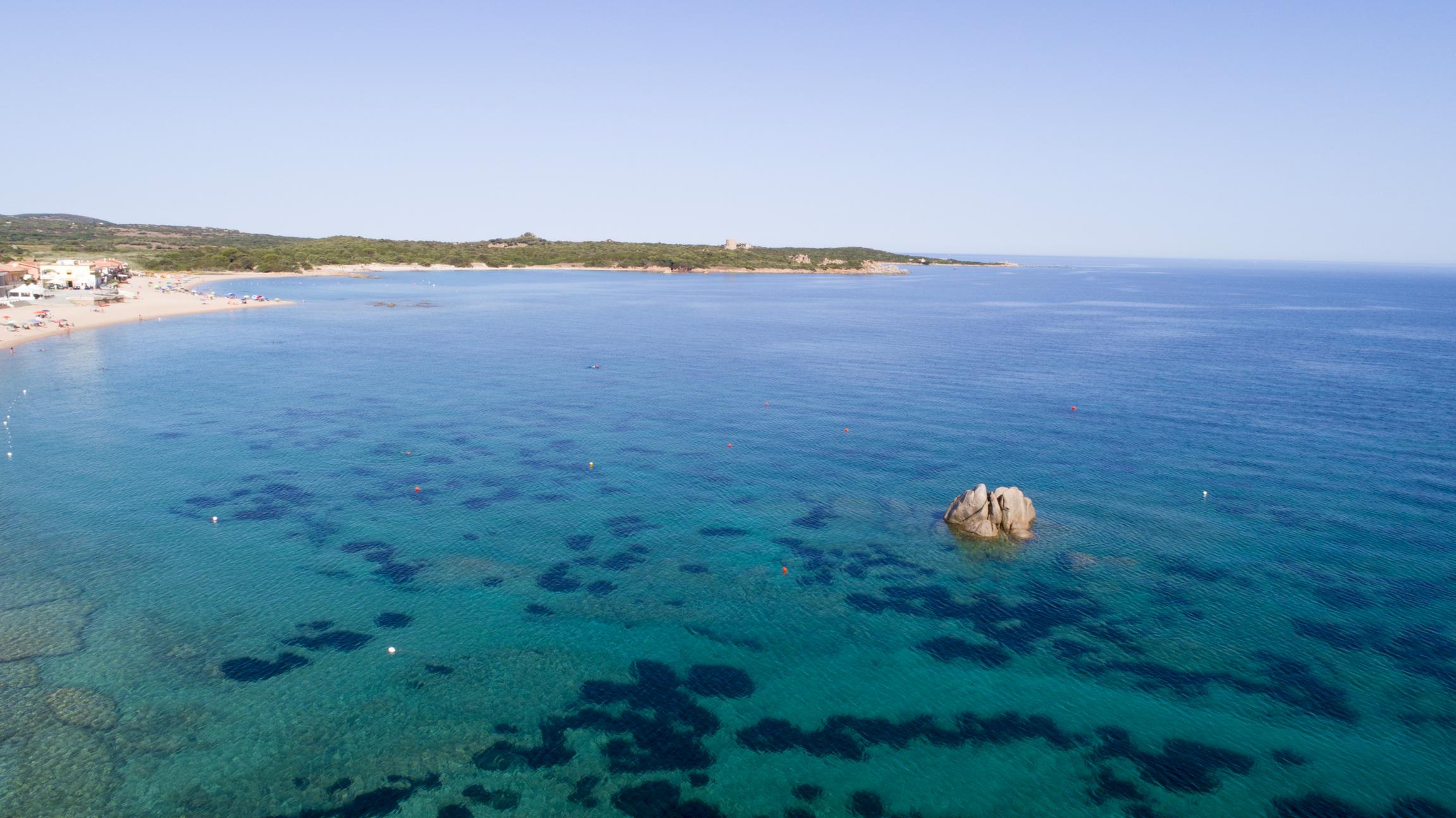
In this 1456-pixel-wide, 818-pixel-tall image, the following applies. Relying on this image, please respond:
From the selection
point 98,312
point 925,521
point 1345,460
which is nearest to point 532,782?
point 925,521

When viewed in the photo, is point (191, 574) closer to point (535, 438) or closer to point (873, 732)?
point (535, 438)

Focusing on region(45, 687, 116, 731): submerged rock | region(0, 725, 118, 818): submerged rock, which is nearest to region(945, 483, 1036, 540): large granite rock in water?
region(0, 725, 118, 818): submerged rock

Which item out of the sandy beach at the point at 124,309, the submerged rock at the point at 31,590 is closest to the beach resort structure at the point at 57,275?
the sandy beach at the point at 124,309

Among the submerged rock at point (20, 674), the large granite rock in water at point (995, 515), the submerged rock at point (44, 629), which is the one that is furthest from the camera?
the large granite rock in water at point (995, 515)

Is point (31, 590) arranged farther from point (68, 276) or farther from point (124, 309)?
point (68, 276)

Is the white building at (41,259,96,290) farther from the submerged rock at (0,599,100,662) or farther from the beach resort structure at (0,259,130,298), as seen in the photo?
the submerged rock at (0,599,100,662)

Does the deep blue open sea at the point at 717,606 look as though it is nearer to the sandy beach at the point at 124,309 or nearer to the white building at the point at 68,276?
the sandy beach at the point at 124,309
